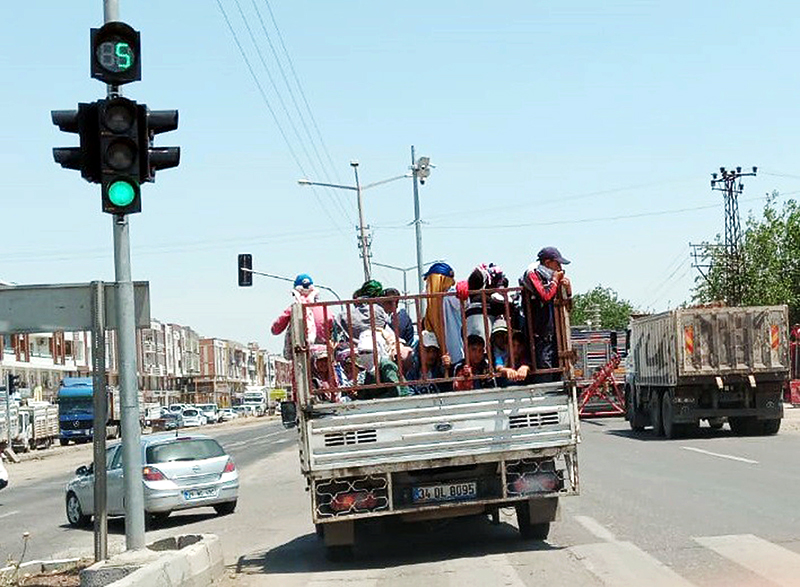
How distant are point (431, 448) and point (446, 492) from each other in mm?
493

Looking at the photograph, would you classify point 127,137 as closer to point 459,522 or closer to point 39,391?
point 459,522

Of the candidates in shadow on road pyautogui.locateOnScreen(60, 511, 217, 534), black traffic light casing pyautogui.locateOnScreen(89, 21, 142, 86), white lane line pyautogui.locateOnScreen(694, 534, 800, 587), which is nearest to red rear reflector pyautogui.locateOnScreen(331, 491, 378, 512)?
white lane line pyautogui.locateOnScreen(694, 534, 800, 587)

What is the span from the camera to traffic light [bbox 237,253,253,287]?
41312 millimetres

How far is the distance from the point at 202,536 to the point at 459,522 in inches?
165

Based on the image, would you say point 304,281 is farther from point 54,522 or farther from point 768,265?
point 768,265

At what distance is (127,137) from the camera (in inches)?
371

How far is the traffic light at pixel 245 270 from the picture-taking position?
41.3 meters

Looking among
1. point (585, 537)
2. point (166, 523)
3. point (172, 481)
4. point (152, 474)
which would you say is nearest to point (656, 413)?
point (166, 523)

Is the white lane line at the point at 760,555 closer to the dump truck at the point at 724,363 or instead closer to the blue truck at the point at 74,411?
→ the dump truck at the point at 724,363

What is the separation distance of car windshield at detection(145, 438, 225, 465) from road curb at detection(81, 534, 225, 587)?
8.11m

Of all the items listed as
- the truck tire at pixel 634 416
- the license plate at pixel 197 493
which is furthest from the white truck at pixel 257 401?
the license plate at pixel 197 493

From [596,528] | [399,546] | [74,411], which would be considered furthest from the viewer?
[74,411]

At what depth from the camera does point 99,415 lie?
9.56 metres

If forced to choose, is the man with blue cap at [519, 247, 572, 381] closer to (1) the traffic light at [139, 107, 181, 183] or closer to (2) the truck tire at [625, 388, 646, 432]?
(1) the traffic light at [139, 107, 181, 183]
